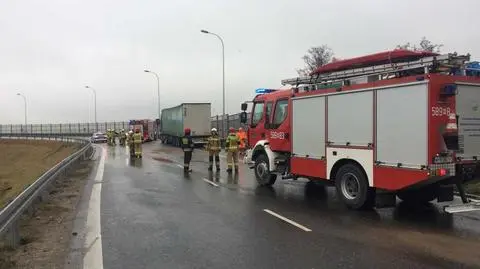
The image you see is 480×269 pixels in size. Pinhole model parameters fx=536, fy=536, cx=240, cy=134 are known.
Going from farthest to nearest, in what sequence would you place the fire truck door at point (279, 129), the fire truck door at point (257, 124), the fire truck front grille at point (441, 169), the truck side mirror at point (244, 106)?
1. the truck side mirror at point (244, 106)
2. the fire truck door at point (257, 124)
3. the fire truck door at point (279, 129)
4. the fire truck front grille at point (441, 169)

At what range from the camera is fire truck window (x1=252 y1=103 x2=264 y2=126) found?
1493 cm

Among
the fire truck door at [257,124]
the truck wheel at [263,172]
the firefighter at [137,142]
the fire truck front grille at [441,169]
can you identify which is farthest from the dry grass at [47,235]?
the firefighter at [137,142]

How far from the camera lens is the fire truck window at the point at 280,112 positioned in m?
13.6

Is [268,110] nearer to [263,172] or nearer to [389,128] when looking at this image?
[263,172]

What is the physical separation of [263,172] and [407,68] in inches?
238

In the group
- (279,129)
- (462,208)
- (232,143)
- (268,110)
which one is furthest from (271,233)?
(232,143)

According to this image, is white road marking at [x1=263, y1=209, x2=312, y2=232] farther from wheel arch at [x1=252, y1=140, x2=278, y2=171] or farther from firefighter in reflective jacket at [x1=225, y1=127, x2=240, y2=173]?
firefighter in reflective jacket at [x1=225, y1=127, x2=240, y2=173]

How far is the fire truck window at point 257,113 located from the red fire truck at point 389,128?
6.91ft

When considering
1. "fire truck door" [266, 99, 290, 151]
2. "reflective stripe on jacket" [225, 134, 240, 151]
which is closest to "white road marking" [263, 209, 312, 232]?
"fire truck door" [266, 99, 290, 151]

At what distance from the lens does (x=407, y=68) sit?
30.9ft

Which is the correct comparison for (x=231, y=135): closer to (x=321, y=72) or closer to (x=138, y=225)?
(x=321, y=72)

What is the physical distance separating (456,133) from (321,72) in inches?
156

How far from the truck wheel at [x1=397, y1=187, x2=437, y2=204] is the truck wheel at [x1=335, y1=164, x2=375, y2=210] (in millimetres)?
674

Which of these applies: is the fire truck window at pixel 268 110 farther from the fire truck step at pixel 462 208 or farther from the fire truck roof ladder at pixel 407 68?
the fire truck step at pixel 462 208
